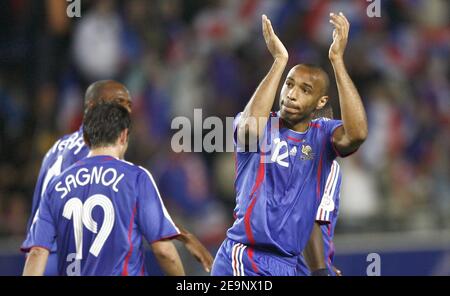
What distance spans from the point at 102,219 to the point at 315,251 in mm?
1380

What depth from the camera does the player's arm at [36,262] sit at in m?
5.70

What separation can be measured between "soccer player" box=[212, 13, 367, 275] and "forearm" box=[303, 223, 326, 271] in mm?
229

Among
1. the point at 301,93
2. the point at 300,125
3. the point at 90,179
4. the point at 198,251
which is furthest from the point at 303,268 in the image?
the point at 90,179

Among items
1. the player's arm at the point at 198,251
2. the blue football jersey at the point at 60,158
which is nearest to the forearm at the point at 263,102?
the player's arm at the point at 198,251

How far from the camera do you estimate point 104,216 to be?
5.66 metres

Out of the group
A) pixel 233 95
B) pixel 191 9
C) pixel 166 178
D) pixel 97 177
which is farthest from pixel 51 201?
pixel 191 9

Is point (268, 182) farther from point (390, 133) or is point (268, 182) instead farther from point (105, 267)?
point (390, 133)

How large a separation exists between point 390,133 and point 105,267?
6234 mm

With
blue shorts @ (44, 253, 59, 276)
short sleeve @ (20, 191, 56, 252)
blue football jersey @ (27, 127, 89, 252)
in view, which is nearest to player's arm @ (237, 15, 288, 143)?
short sleeve @ (20, 191, 56, 252)

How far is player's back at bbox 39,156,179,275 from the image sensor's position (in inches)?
224

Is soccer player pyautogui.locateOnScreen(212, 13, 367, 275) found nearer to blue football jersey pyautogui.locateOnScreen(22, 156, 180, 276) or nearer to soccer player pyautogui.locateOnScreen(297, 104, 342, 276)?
soccer player pyautogui.locateOnScreen(297, 104, 342, 276)

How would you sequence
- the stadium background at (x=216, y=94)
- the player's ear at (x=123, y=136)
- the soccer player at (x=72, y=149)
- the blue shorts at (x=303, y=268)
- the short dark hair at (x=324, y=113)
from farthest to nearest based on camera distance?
the stadium background at (x=216, y=94) < the soccer player at (x=72, y=149) < the short dark hair at (x=324, y=113) < the blue shorts at (x=303, y=268) < the player's ear at (x=123, y=136)

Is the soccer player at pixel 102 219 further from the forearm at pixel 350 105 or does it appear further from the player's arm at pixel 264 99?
the forearm at pixel 350 105

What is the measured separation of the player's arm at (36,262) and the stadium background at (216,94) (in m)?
3.78
